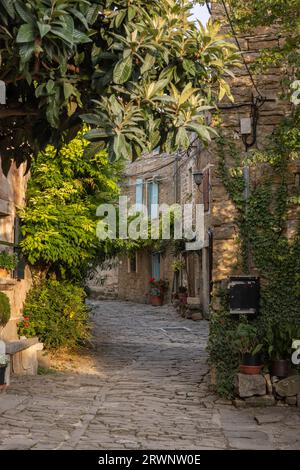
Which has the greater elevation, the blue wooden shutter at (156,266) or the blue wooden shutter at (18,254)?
the blue wooden shutter at (18,254)

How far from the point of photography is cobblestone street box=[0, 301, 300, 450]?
561 cm

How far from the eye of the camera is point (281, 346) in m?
7.43

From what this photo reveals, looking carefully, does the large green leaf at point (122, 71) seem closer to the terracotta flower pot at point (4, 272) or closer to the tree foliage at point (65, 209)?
the terracotta flower pot at point (4, 272)

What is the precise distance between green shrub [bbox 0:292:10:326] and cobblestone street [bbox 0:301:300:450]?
2.86 feet

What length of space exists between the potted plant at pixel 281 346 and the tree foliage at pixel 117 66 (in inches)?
141

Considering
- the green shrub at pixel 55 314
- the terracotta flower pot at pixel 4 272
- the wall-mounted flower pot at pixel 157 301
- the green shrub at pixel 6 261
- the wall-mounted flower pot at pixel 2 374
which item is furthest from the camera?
the wall-mounted flower pot at pixel 157 301

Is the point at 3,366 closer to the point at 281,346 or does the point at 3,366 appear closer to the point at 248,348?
the point at 248,348

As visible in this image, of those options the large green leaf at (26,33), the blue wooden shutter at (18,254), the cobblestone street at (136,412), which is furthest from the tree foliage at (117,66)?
the blue wooden shutter at (18,254)

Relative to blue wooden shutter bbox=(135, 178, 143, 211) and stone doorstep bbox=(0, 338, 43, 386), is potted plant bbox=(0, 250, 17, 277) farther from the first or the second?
blue wooden shutter bbox=(135, 178, 143, 211)

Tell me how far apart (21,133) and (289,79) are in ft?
12.0

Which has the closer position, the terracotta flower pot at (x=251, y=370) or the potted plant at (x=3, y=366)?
the terracotta flower pot at (x=251, y=370)

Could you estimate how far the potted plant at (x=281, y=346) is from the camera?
24.1 feet

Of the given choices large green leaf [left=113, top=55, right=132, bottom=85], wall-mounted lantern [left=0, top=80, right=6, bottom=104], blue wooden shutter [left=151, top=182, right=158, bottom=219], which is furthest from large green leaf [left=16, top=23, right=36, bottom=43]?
blue wooden shutter [left=151, top=182, right=158, bottom=219]
